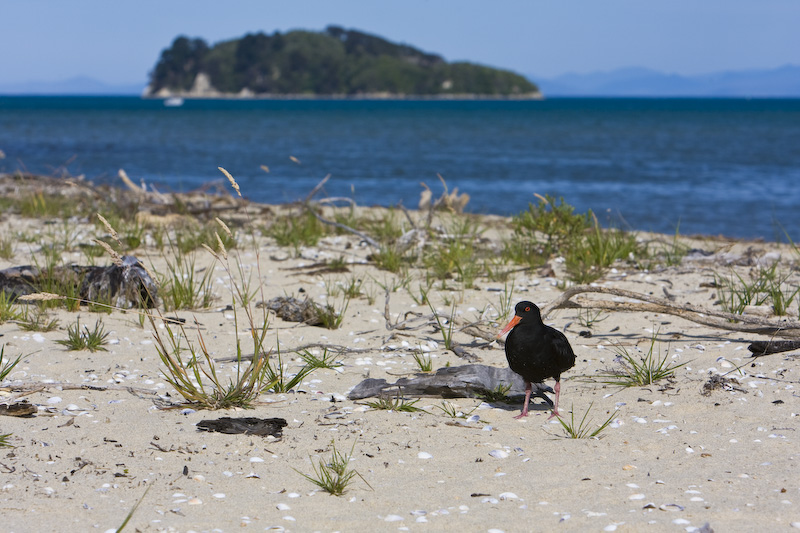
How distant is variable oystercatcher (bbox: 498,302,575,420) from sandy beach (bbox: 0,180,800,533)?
0.87 ft

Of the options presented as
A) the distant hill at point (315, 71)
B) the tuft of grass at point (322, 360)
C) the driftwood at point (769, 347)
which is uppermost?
the distant hill at point (315, 71)

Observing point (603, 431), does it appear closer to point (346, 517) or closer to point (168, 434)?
point (346, 517)

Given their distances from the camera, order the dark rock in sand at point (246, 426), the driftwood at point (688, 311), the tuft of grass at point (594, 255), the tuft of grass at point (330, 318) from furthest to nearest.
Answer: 1. the tuft of grass at point (594, 255)
2. the tuft of grass at point (330, 318)
3. the driftwood at point (688, 311)
4. the dark rock in sand at point (246, 426)

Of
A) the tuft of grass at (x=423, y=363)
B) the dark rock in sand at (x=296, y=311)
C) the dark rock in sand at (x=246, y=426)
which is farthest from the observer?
the dark rock in sand at (x=296, y=311)

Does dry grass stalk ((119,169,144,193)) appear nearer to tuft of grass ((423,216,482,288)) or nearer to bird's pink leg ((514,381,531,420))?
tuft of grass ((423,216,482,288))

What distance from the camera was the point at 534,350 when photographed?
371cm

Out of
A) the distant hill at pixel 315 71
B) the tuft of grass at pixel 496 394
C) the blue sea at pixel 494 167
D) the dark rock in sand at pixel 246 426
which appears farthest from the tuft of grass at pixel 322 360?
the distant hill at pixel 315 71

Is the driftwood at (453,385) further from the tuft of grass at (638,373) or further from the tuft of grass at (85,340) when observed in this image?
the tuft of grass at (85,340)

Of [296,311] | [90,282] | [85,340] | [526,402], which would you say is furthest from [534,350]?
[90,282]

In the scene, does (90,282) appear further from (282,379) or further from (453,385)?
(453,385)

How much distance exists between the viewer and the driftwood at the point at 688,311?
4.61 metres

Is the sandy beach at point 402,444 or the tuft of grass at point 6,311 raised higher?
the tuft of grass at point 6,311

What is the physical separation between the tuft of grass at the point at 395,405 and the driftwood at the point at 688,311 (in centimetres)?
133

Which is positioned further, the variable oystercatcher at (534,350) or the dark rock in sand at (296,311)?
the dark rock in sand at (296,311)
